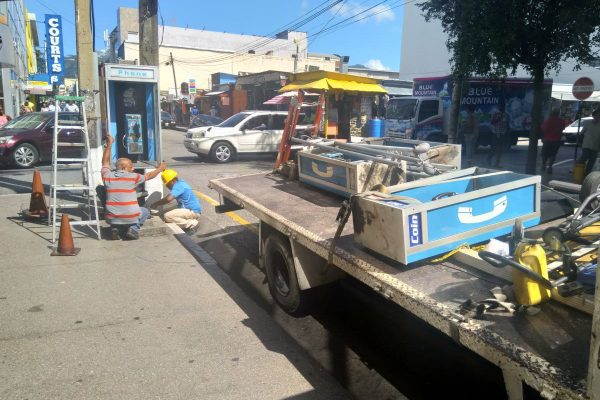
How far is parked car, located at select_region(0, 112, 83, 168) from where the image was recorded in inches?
520

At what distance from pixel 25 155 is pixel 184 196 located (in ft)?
27.5

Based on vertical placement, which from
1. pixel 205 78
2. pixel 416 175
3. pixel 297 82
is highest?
pixel 205 78

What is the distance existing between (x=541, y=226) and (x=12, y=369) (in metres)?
4.09

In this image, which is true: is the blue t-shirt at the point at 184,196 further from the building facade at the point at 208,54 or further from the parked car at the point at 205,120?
the building facade at the point at 208,54

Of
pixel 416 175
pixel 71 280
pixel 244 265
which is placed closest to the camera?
pixel 416 175

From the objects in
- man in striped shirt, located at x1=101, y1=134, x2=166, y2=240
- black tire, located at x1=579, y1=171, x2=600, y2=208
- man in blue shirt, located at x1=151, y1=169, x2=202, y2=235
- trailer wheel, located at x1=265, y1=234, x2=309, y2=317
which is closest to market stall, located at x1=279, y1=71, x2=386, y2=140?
man in blue shirt, located at x1=151, y1=169, x2=202, y2=235

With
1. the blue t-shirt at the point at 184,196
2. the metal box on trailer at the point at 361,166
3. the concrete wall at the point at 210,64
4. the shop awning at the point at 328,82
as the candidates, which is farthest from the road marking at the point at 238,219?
the concrete wall at the point at 210,64

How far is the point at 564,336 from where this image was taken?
2.17 m

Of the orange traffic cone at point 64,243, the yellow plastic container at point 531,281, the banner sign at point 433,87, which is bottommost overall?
the orange traffic cone at point 64,243

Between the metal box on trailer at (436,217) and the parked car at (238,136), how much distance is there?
12731 millimetres

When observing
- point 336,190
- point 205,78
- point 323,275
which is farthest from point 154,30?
point 205,78

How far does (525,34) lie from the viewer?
10445mm

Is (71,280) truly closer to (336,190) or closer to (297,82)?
(336,190)

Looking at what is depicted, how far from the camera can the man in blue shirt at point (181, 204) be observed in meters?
7.47
